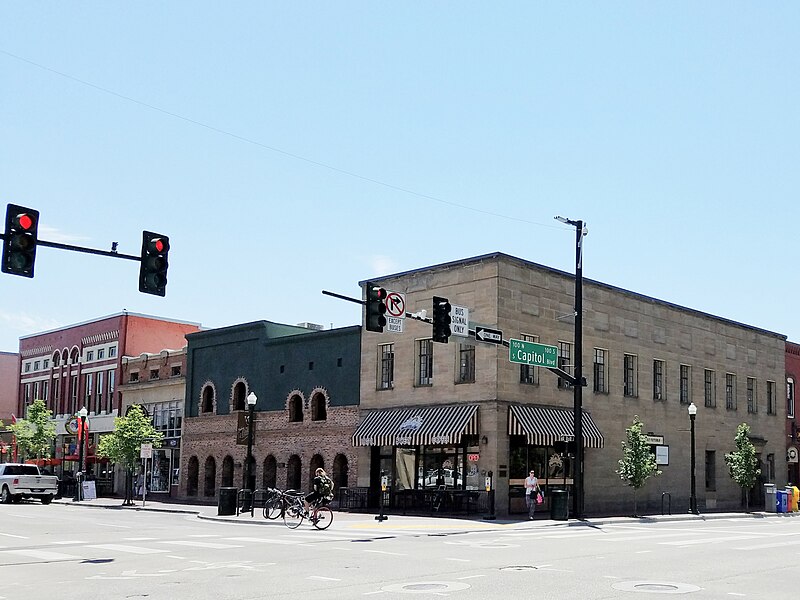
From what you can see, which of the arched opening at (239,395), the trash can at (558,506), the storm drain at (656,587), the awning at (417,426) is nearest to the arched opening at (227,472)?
the arched opening at (239,395)

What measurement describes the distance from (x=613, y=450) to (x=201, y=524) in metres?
18.7

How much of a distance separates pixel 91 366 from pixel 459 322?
130 ft

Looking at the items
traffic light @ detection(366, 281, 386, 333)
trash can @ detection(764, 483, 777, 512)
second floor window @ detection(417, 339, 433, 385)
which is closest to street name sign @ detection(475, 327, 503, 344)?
traffic light @ detection(366, 281, 386, 333)

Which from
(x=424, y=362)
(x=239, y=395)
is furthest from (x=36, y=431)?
(x=424, y=362)

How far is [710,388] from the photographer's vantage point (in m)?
49.3

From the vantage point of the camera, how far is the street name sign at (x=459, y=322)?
28953mm

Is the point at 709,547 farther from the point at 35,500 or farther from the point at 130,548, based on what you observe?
the point at 35,500

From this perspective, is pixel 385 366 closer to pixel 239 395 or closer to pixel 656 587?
pixel 239 395

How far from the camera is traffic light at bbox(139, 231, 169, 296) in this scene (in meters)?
17.6

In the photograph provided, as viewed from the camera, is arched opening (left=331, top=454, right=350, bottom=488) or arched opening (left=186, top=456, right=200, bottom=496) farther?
→ arched opening (left=186, top=456, right=200, bottom=496)

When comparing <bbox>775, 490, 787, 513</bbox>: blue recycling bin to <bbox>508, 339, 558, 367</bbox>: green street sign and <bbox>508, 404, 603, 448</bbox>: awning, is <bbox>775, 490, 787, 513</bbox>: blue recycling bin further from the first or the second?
<bbox>508, 339, 558, 367</bbox>: green street sign

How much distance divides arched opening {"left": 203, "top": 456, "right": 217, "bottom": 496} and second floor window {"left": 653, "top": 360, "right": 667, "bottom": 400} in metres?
22.0

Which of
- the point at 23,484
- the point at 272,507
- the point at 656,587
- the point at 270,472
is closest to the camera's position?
the point at 656,587

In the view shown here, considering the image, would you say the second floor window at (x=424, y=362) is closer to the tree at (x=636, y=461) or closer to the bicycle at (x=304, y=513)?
the tree at (x=636, y=461)
